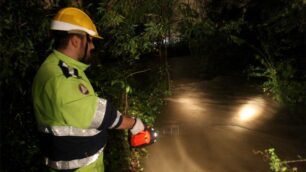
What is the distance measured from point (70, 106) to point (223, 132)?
134 inches

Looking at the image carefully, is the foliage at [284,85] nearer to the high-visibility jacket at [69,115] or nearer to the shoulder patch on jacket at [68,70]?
the high-visibility jacket at [69,115]

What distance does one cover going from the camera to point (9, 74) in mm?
3355

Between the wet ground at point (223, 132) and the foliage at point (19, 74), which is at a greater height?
the foliage at point (19, 74)

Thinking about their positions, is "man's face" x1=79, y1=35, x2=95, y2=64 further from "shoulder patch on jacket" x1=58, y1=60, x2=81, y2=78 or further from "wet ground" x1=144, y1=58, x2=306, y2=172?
"wet ground" x1=144, y1=58, x2=306, y2=172

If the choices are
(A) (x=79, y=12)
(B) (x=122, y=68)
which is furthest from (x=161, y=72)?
(A) (x=79, y=12)

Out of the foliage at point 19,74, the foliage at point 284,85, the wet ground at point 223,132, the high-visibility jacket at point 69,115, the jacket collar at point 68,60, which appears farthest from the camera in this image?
the foliage at point 284,85

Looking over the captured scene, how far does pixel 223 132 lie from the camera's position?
5.05 metres

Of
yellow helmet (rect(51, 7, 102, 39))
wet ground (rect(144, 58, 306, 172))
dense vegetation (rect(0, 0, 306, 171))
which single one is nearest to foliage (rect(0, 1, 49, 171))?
dense vegetation (rect(0, 0, 306, 171))

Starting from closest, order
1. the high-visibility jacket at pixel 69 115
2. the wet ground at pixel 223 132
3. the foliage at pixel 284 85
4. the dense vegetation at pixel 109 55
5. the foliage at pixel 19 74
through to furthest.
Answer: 1. the high-visibility jacket at pixel 69 115
2. the foliage at pixel 19 74
3. the dense vegetation at pixel 109 55
4. the wet ground at pixel 223 132
5. the foliage at pixel 284 85

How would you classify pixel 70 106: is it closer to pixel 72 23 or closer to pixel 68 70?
pixel 68 70

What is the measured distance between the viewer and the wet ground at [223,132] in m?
4.25

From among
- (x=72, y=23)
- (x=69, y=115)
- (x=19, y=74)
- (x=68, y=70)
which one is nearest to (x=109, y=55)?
(x=19, y=74)

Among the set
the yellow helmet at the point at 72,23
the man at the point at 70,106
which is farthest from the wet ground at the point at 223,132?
the yellow helmet at the point at 72,23

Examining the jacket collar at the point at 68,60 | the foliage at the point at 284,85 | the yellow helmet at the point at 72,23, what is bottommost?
the foliage at the point at 284,85
